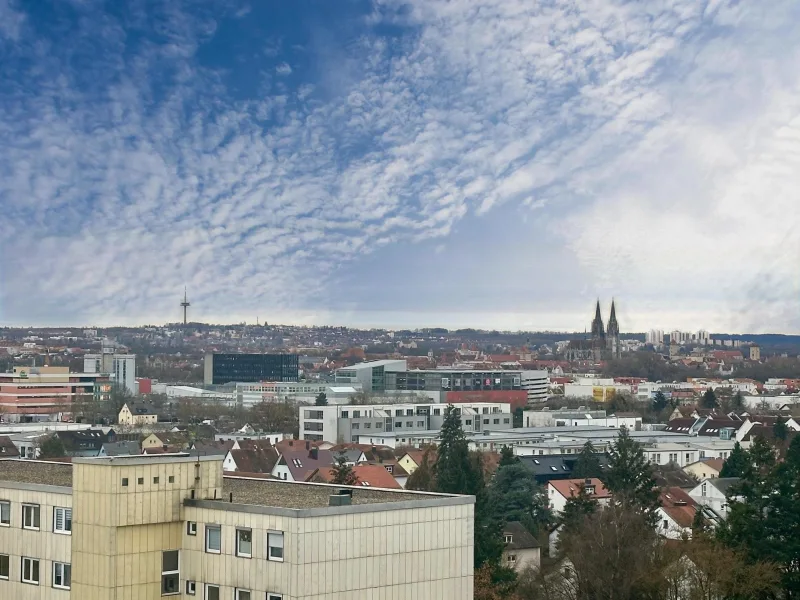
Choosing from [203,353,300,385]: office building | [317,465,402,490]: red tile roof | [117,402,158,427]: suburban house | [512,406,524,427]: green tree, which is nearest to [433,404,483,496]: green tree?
[317,465,402,490]: red tile roof

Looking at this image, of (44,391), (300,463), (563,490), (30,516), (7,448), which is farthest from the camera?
(44,391)

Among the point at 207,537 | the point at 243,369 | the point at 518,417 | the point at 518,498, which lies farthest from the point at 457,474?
the point at 243,369

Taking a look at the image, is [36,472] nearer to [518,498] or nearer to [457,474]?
[457,474]

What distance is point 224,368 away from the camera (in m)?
194

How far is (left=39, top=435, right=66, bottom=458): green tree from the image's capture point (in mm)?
69000

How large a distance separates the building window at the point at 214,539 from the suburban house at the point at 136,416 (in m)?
84.5

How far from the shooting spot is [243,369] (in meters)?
193

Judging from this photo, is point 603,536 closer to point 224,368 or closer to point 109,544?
point 109,544

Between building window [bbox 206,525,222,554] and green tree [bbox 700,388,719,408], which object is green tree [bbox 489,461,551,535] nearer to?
building window [bbox 206,525,222,554]

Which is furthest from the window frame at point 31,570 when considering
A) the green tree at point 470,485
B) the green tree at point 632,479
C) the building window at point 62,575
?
the green tree at point 632,479

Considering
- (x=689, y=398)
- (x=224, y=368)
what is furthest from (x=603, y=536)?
(x=224, y=368)

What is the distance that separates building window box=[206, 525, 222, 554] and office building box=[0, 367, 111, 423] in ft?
334

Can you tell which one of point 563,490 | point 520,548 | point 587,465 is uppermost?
point 587,465

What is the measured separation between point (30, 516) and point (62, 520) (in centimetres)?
85
